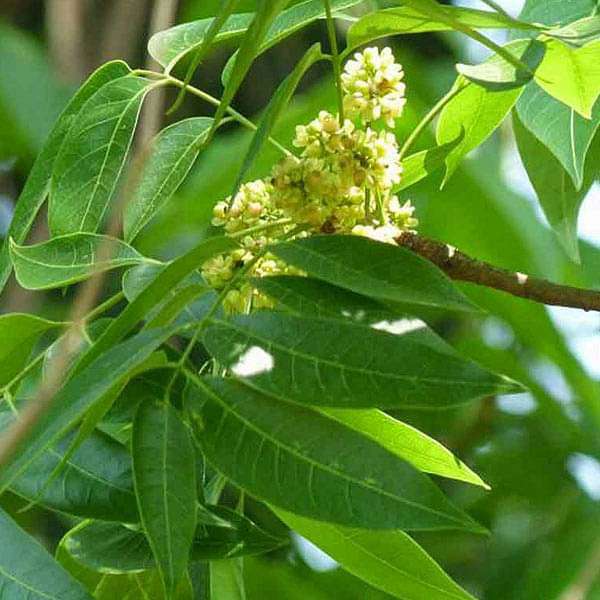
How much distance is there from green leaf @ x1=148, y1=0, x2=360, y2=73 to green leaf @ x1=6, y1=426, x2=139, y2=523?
340 mm

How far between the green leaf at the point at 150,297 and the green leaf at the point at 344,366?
0.19 feet

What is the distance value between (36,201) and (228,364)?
30cm

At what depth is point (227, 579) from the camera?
1011mm

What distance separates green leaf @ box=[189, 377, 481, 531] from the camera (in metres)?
0.82

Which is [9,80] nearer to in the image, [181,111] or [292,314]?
[292,314]

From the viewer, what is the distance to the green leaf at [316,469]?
0.82 meters

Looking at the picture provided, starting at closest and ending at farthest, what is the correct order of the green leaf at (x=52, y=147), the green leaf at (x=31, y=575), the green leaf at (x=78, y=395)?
the green leaf at (x=78, y=395)
the green leaf at (x=31, y=575)
the green leaf at (x=52, y=147)

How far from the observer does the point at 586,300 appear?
1.01 metres

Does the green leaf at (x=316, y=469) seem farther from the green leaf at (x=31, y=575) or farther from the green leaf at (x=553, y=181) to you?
the green leaf at (x=553, y=181)

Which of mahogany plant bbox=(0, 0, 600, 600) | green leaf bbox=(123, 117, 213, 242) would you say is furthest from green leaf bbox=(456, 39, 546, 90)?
green leaf bbox=(123, 117, 213, 242)

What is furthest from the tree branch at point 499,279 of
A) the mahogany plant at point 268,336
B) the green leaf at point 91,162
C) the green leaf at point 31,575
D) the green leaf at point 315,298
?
the green leaf at point 31,575

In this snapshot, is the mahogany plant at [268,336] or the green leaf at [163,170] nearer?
the mahogany plant at [268,336]

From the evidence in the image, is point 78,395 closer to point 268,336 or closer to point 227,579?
point 268,336

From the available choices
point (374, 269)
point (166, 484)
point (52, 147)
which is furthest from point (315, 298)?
point (52, 147)
